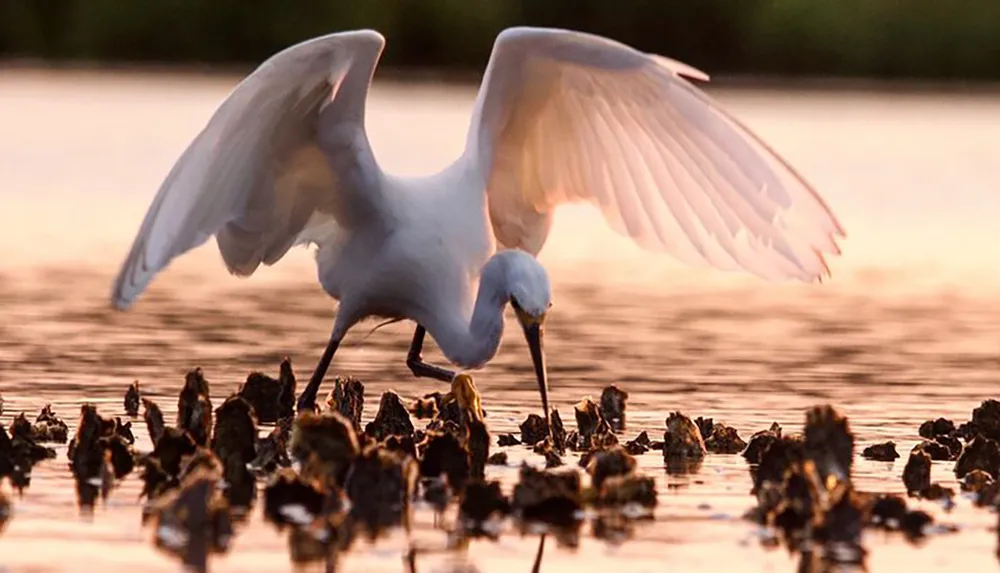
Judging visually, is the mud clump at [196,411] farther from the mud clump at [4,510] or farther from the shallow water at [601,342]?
the mud clump at [4,510]

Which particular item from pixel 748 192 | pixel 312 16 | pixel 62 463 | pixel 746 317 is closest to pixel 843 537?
pixel 748 192

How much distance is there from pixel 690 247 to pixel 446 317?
1.20m

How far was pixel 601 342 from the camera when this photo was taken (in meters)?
15.8

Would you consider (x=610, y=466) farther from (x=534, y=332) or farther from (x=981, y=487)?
(x=981, y=487)

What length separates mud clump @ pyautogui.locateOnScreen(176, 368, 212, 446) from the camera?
10305 mm

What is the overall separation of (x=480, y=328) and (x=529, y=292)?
73 cm

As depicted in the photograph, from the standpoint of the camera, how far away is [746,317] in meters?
17.8

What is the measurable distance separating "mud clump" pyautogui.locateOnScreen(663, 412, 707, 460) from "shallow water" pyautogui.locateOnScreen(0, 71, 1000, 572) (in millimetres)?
111

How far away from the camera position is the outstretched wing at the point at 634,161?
35.5 feet

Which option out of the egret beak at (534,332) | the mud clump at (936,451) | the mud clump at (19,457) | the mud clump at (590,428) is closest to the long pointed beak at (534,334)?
the egret beak at (534,332)

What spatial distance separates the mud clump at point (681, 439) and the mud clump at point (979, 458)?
46.2 inches

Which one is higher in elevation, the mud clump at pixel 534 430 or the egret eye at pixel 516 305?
the egret eye at pixel 516 305

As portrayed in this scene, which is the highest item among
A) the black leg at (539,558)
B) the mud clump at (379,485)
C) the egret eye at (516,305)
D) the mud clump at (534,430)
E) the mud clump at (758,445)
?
the egret eye at (516,305)

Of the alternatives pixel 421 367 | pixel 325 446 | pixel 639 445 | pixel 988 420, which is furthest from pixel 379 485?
pixel 421 367
